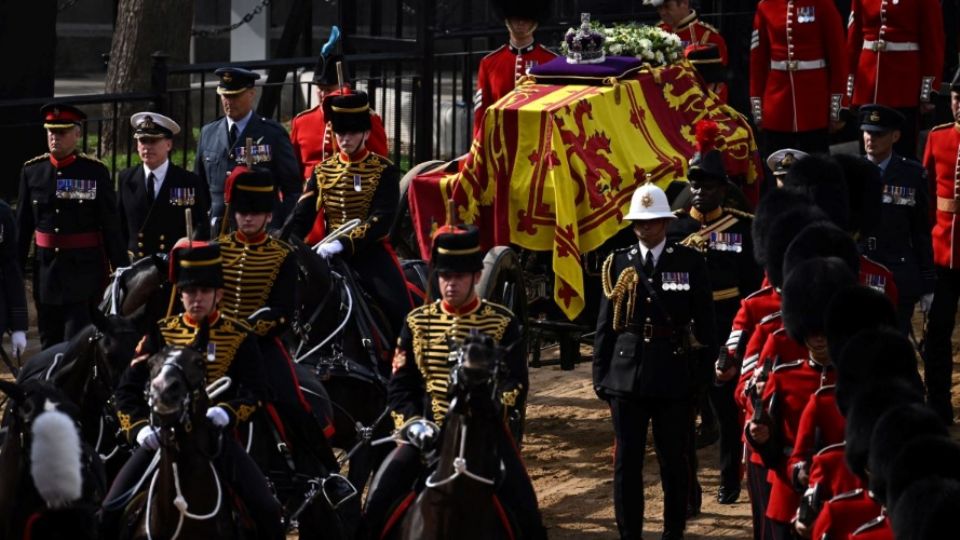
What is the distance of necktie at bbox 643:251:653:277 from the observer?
11.3 m

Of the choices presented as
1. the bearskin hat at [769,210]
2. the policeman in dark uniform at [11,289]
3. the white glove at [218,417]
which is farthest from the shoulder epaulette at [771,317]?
the policeman in dark uniform at [11,289]

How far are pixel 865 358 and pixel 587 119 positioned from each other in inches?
211

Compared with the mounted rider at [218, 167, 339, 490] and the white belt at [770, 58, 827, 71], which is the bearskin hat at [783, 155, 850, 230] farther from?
the white belt at [770, 58, 827, 71]

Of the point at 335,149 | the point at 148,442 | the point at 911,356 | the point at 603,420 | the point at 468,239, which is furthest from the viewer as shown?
the point at 603,420

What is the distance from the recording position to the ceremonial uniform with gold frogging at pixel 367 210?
12.6 m

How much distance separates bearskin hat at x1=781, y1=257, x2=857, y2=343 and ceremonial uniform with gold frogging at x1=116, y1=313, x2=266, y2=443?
2.33m

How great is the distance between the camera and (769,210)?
10.3m

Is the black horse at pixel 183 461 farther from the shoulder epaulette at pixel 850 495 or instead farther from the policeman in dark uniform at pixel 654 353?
the policeman in dark uniform at pixel 654 353

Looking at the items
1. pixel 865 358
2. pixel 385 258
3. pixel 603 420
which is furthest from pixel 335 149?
pixel 865 358

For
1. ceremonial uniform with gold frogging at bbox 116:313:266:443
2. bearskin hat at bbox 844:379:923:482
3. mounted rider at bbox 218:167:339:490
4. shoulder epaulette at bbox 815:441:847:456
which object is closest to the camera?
bearskin hat at bbox 844:379:923:482

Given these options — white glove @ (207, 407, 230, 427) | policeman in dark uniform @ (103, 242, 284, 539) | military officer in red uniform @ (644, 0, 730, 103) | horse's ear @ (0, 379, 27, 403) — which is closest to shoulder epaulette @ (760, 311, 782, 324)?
policeman in dark uniform @ (103, 242, 284, 539)

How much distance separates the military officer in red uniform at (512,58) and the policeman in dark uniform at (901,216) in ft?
8.05

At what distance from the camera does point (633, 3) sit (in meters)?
18.6

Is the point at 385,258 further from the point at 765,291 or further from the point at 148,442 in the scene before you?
the point at 148,442
